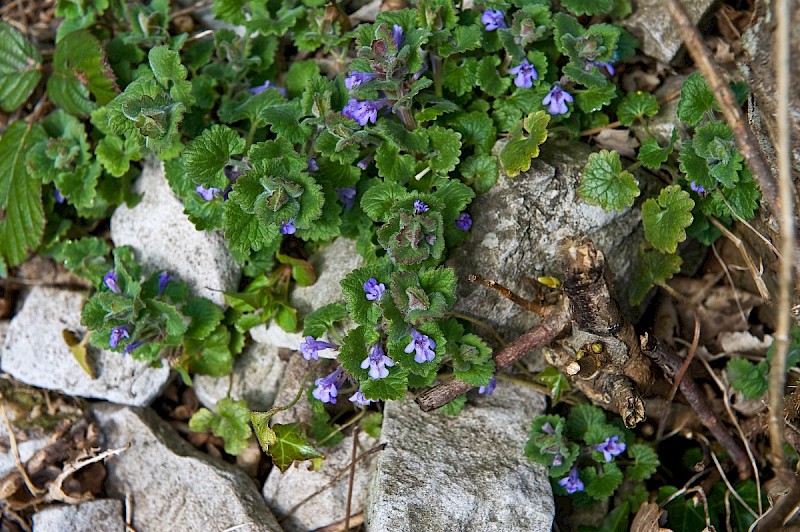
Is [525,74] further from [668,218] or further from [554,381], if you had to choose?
[554,381]

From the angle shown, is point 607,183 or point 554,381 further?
point 554,381

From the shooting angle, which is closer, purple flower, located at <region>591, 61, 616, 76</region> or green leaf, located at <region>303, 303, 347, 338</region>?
green leaf, located at <region>303, 303, 347, 338</region>

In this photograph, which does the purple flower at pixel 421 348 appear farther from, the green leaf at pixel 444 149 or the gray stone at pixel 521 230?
the green leaf at pixel 444 149

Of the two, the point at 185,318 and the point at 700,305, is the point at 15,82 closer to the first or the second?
the point at 185,318

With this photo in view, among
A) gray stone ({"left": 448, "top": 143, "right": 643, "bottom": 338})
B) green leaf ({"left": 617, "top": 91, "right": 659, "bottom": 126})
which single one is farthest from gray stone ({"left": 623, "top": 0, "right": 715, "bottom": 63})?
gray stone ({"left": 448, "top": 143, "right": 643, "bottom": 338})

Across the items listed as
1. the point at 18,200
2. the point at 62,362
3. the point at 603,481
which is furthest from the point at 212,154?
the point at 603,481

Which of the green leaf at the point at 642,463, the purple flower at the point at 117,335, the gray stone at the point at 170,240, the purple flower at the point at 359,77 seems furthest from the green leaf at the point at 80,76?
the green leaf at the point at 642,463

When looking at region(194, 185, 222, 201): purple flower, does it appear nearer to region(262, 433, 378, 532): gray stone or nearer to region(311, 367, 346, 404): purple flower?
region(311, 367, 346, 404): purple flower

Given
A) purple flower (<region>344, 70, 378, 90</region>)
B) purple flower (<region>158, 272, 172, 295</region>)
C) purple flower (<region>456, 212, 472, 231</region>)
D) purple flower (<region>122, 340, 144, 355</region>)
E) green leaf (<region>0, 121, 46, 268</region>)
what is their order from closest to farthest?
purple flower (<region>344, 70, 378, 90</region>) → purple flower (<region>456, 212, 472, 231</region>) → purple flower (<region>122, 340, 144, 355</region>) → purple flower (<region>158, 272, 172, 295</region>) → green leaf (<region>0, 121, 46, 268</region>)
